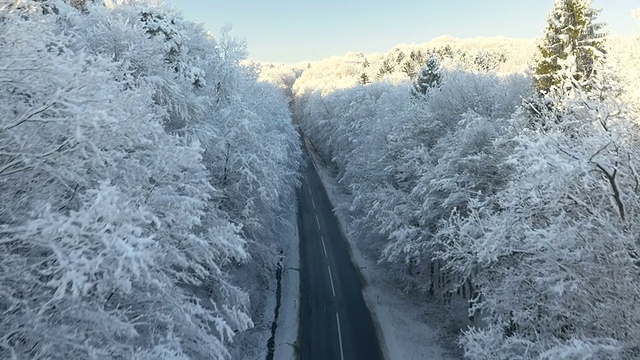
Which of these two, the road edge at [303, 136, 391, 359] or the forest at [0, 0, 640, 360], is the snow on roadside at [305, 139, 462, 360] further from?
the forest at [0, 0, 640, 360]

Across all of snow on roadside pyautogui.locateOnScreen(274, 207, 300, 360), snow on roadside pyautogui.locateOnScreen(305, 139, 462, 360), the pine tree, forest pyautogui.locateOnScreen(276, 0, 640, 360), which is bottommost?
snow on roadside pyautogui.locateOnScreen(305, 139, 462, 360)

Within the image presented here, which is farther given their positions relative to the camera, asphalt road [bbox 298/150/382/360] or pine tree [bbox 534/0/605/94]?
asphalt road [bbox 298/150/382/360]

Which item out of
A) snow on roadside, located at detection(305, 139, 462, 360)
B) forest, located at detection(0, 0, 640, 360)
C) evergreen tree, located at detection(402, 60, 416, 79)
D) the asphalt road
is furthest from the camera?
evergreen tree, located at detection(402, 60, 416, 79)

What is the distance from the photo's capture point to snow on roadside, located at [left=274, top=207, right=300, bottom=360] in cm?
1786

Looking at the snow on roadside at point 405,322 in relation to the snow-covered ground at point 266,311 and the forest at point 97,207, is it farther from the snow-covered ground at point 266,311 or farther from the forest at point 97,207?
the forest at point 97,207

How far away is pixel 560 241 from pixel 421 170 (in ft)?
39.1

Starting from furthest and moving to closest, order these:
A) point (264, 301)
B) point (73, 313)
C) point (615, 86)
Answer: point (264, 301) < point (615, 86) < point (73, 313)

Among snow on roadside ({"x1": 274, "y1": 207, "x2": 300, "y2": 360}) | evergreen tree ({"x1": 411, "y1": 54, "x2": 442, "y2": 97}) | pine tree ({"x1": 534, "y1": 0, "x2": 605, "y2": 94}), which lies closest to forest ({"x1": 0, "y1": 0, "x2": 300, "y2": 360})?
snow on roadside ({"x1": 274, "y1": 207, "x2": 300, "y2": 360})

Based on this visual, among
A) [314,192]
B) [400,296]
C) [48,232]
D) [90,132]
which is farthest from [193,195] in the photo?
[314,192]

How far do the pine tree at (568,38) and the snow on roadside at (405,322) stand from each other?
1237 centimetres

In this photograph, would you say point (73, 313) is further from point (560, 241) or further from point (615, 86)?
point (615, 86)

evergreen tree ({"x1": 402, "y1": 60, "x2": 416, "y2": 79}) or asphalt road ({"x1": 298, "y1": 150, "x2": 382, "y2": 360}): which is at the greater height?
evergreen tree ({"x1": 402, "y1": 60, "x2": 416, "y2": 79})

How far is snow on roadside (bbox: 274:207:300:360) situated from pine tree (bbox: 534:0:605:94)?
53.0ft

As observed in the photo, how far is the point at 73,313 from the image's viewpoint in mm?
6004
